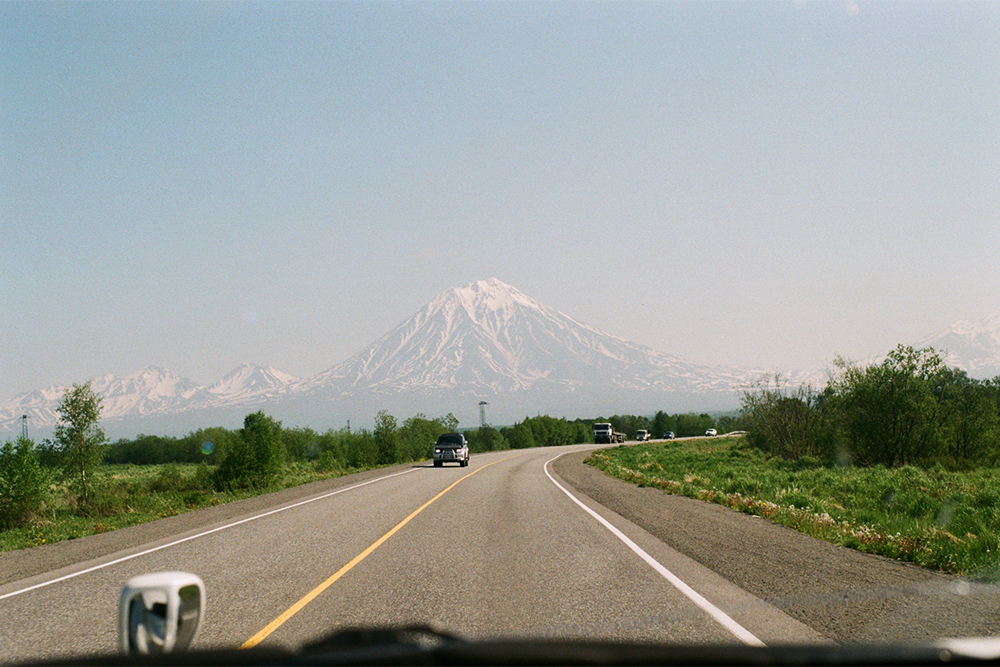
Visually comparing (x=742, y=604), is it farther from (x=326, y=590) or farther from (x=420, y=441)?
(x=420, y=441)

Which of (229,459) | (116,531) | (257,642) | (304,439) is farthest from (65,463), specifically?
(304,439)

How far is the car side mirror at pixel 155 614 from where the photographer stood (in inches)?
90.4

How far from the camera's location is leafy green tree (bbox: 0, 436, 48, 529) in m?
19.7

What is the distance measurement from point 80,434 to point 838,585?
30.8 meters

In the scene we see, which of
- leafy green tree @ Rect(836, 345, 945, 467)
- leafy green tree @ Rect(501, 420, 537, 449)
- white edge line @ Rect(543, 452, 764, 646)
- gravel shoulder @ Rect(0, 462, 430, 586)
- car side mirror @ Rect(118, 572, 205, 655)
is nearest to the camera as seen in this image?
car side mirror @ Rect(118, 572, 205, 655)

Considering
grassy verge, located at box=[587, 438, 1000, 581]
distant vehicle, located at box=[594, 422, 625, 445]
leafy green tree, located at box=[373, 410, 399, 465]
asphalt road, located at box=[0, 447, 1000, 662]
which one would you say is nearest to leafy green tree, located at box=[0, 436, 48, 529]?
asphalt road, located at box=[0, 447, 1000, 662]

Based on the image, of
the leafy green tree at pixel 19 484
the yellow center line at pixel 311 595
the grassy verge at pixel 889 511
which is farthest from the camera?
the leafy green tree at pixel 19 484

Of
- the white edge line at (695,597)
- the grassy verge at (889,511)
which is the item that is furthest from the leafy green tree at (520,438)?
the white edge line at (695,597)

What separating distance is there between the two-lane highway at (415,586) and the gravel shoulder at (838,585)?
40cm

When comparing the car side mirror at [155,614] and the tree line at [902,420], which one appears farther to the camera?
the tree line at [902,420]

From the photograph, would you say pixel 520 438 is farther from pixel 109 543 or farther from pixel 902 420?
pixel 109 543

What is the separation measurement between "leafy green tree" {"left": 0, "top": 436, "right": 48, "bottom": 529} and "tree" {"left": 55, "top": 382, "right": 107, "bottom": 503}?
594 cm

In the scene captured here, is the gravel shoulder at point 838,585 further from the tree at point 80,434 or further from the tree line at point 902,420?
the tree line at point 902,420

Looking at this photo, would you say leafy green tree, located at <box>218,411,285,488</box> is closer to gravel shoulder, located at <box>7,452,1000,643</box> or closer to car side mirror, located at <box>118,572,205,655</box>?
gravel shoulder, located at <box>7,452,1000,643</box>
